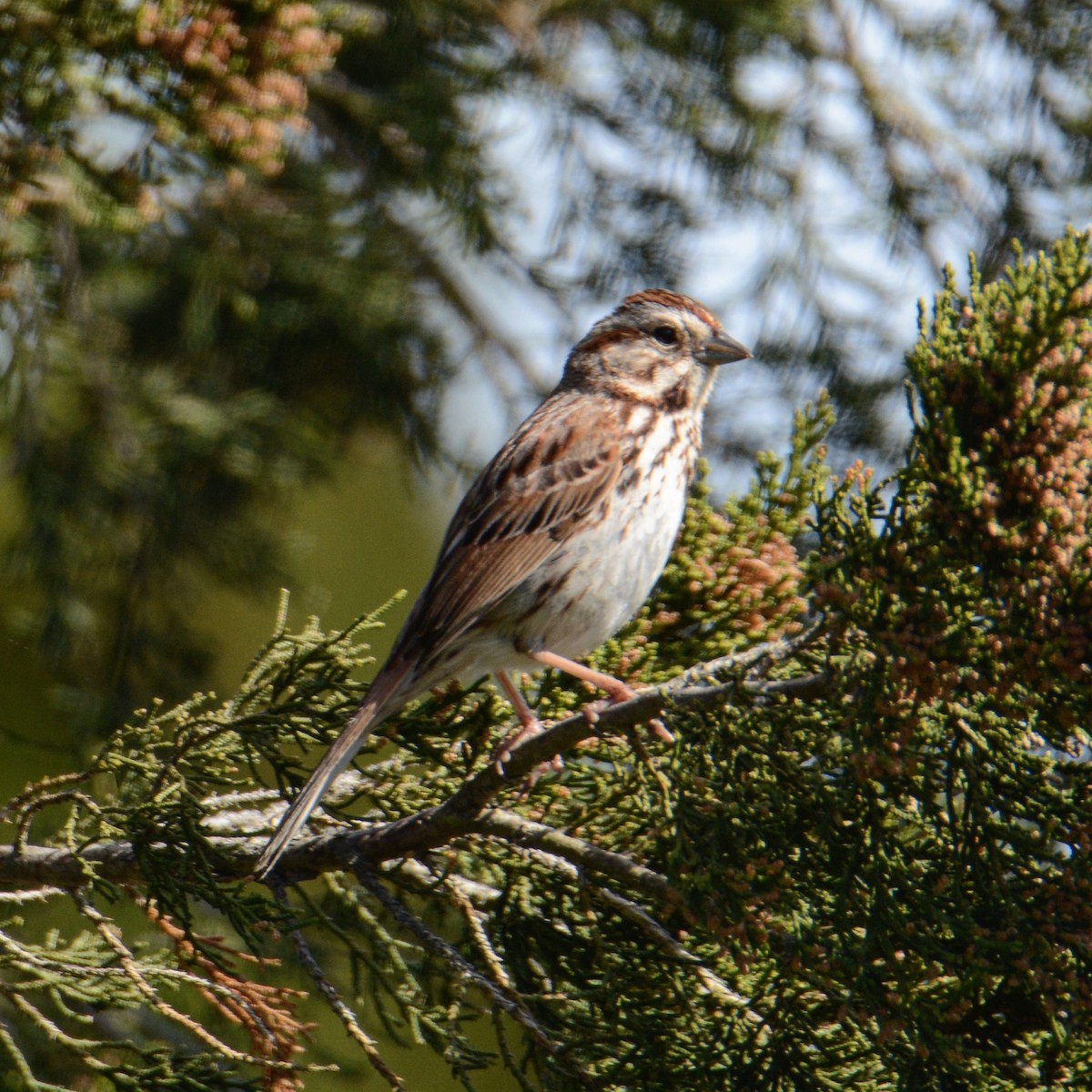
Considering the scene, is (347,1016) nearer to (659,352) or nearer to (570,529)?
(570,529)

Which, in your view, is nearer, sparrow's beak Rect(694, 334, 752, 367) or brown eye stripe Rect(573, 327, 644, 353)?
sparrow's beak Rect(694, 334, 752, 367)

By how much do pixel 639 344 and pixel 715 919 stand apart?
7.56 feet

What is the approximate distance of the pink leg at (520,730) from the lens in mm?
2244

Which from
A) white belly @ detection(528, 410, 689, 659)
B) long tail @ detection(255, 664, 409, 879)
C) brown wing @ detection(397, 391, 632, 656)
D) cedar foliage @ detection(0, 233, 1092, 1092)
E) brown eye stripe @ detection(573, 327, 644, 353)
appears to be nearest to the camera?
cedar foliage @ detection(0, 233, 1092, 1092)

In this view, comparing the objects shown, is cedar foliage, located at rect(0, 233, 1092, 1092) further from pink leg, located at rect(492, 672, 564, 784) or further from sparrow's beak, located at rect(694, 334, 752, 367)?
sparrow's beak, located at rect(694, 334, 752, 367)

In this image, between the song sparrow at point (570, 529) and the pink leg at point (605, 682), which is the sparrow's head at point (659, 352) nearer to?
the song sparrow at point (570, 529)

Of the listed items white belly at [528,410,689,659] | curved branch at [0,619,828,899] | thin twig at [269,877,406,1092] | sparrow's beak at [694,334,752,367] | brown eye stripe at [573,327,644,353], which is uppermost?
brown eye stripe at [573,327,644,353]

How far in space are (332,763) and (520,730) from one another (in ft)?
1.42

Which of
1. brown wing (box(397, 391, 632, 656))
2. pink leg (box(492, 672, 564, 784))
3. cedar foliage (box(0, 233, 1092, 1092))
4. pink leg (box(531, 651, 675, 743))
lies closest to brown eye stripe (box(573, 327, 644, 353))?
brown wing (box(397, 391, 632, 656))

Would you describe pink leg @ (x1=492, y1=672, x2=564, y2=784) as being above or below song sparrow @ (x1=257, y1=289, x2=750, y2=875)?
below

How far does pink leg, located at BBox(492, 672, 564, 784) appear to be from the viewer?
7.36 feet

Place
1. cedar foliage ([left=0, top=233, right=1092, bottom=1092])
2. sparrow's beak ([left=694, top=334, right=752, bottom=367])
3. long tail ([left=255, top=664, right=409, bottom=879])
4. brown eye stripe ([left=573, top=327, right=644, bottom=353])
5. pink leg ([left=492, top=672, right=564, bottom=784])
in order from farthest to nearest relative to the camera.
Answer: brown eye stripe ([left=573, top=327, right=644, bottom=353]), sparrow's beak ([left=694, top=334, right=752, bottom=367]), long tail ([left=255, top=664, right=409, bottom=879]), pink leg ([left=492, top=672, right=564, bottom=784]), cedar foliage ([left=0, top=233, right=1092, bottom=1092])

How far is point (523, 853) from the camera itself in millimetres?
2506

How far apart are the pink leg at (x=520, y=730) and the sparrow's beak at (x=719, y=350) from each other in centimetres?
122
